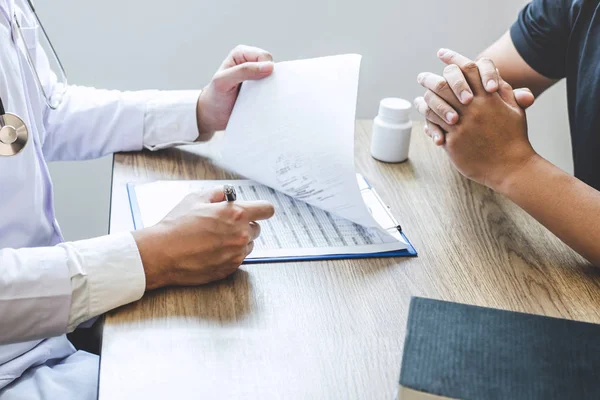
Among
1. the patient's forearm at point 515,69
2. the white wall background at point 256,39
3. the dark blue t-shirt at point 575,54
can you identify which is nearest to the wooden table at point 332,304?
the dark blue t-shirt at point 575,54

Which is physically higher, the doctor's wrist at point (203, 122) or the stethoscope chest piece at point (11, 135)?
the stethoscope chest piece at point (11, 135)

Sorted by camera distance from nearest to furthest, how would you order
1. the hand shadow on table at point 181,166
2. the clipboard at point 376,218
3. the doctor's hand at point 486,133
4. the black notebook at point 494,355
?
the black notebook at point 494,355
the clipboard at point 376,218
the doctor's hand at point 486,133
the hand shadow on table at point 181,166

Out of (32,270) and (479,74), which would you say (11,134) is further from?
(479,74)

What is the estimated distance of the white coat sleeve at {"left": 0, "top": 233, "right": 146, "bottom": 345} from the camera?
0.82 m

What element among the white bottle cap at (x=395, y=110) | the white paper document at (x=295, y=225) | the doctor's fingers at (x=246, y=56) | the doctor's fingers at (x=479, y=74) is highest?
the doctor's fingers at (x=479, y=74)

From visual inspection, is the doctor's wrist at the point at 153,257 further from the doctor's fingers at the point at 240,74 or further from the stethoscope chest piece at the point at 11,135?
the doctor's fingers at the point at 240,74

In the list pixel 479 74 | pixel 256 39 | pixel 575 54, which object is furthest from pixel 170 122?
pixel 575 54

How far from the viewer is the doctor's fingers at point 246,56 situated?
1.16m

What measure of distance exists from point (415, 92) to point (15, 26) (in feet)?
3.87

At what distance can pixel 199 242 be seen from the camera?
89 centimetres

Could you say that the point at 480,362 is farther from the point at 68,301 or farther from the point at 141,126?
the point at 141,126

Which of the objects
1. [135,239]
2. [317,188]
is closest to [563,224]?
[317,188]

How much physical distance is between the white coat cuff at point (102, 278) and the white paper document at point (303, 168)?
144 mm

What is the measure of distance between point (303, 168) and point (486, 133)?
0.28m
